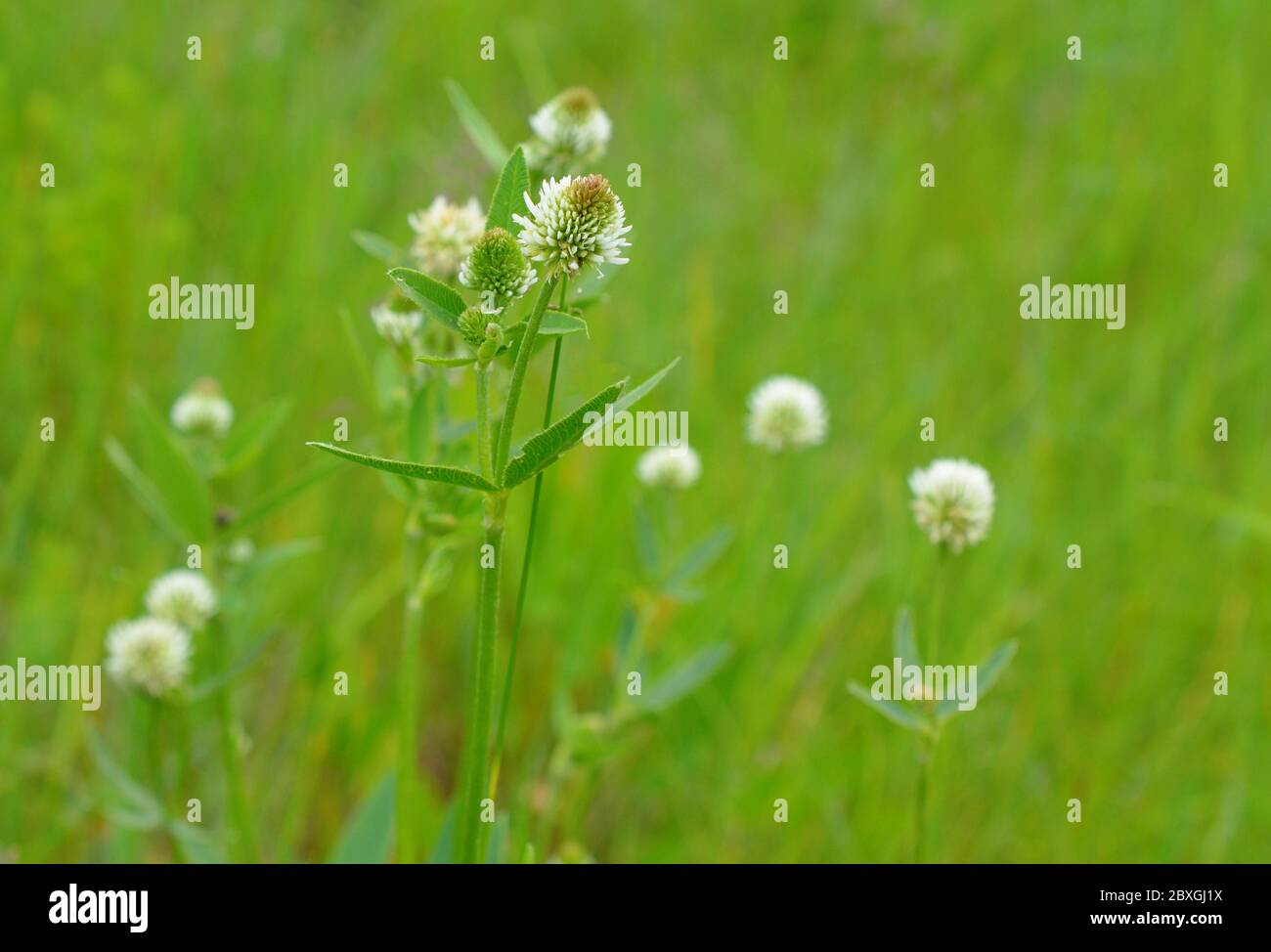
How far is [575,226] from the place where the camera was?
144cm

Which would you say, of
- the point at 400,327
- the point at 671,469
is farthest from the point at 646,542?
the point at 400,327

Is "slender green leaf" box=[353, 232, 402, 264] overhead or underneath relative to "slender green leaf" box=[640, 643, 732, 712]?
overhead

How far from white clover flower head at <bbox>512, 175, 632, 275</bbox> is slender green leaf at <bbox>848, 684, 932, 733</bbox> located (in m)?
0.74

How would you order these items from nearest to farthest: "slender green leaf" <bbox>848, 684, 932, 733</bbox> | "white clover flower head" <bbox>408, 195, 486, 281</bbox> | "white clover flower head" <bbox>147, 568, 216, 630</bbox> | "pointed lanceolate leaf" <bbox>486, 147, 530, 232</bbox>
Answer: "pointed lanceolate leaf" <bbox>486, 147, 530, 232</bbox>
"slender green leaf" <bbox>848, 684, 932, 733</bbox>
"white clover flower head" <bbox>408, 195, 486, 281</bbox>
"white clover flower head" <bbox>147, 568, 216, 630</bbox>

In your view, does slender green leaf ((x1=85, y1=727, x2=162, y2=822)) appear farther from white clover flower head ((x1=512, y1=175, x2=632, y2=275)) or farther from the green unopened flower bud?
white clover flower head ((x1=512, y1=175, x2=632, y2=275))

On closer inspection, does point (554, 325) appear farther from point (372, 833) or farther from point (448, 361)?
point (372, 833)

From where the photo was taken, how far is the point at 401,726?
194 cm

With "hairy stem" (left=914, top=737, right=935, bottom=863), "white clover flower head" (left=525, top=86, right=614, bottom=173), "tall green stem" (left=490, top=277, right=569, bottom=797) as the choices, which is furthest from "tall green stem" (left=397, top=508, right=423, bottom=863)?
"hairy stem" (left=914, top=737, right=935, bottom=863)

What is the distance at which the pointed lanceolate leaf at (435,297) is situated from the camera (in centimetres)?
152

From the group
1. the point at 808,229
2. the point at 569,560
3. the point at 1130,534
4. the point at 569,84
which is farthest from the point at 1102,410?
the point at 569,84

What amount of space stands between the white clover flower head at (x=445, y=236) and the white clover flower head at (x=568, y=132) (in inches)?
8.4

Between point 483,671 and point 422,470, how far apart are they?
0.95ft

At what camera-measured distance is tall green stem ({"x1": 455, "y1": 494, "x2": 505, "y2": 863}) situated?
5.02 ft

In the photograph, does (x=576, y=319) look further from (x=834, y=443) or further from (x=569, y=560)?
(x=834, y=443)
